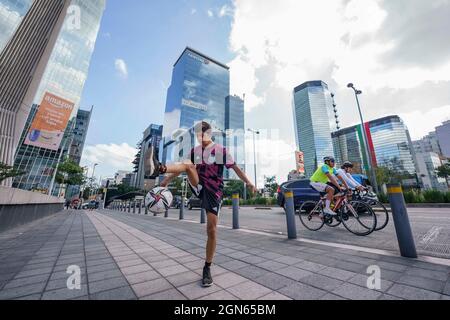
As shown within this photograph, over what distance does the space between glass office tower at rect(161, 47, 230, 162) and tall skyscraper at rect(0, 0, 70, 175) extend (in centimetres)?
6764

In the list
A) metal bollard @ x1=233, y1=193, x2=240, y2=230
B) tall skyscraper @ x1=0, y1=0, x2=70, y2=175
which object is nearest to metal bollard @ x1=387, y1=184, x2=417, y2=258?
metal bollard @ x1=233, y1=193, x2=240, y2=230

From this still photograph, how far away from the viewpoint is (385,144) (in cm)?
10075

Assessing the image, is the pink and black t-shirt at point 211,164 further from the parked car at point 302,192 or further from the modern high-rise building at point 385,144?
the modern high-rise building at point 385,144

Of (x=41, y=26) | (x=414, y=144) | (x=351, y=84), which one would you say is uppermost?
(x=414, y=144)

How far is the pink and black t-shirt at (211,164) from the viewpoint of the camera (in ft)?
8.95

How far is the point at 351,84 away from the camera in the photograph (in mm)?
18328

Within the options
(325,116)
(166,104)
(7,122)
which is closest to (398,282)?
(7,122)

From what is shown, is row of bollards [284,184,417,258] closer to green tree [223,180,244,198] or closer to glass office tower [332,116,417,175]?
green tree [223,180,244,198]

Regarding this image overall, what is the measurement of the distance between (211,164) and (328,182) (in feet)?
14.0

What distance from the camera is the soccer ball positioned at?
131 inches

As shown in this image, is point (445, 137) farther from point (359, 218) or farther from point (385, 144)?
point (385, 144)

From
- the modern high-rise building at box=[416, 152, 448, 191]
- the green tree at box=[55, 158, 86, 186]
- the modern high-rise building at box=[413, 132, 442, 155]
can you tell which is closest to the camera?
the green tree at box=[55, 158, 86, 186]
